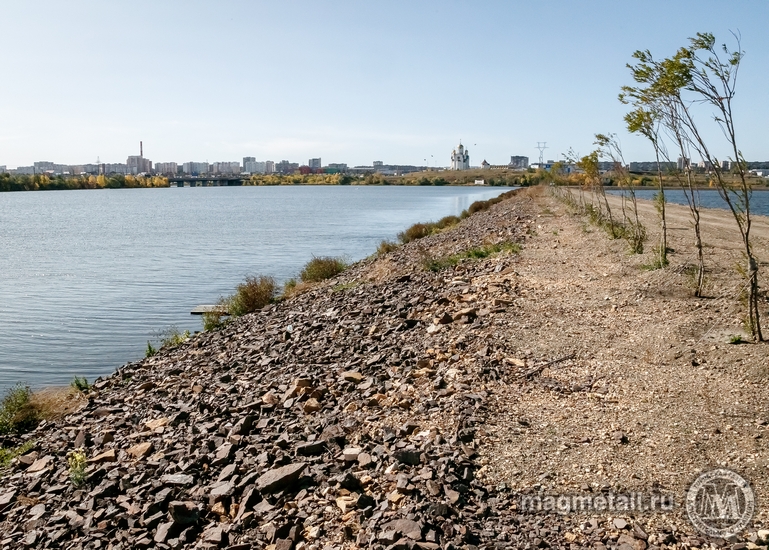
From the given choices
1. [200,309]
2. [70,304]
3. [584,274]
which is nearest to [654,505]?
[584,274]

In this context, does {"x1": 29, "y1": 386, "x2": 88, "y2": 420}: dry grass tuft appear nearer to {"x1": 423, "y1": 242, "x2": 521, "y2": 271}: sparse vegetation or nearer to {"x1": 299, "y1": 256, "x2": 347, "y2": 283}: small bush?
{"x1": 423, "y1": 242, "x2": 521, "y2": 271}: sparse vegetation

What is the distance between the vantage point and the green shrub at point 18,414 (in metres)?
11.4

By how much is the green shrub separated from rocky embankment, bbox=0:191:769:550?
90 cm

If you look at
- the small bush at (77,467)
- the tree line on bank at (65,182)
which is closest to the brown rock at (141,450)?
the small bush at (77,467)

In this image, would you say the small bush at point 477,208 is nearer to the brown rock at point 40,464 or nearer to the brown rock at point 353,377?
the brown rock at point 353,377

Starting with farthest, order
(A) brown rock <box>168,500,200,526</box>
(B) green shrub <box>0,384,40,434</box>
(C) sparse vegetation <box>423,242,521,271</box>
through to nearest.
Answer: (C) sparse vegetation <box>423,242,521,271</box>
(B) green shrub <box>0,384,40,434</box>
(A) brown rock <box>168,500,200,526</box>

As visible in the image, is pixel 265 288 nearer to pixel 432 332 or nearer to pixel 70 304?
pixel 70 304

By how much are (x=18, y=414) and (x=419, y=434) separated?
8050mm

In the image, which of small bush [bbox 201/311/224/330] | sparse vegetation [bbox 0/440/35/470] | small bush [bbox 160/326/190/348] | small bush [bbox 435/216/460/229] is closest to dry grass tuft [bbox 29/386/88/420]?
sparse vegetation [bbox 0/440/35/470]

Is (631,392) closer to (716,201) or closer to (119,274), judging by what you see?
(119,274)

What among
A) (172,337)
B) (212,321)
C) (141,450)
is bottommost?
(172,337)

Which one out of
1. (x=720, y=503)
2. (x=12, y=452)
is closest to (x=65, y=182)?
(x=12, y=452)

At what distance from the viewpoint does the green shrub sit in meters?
11.4

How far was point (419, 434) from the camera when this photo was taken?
23.4ft
